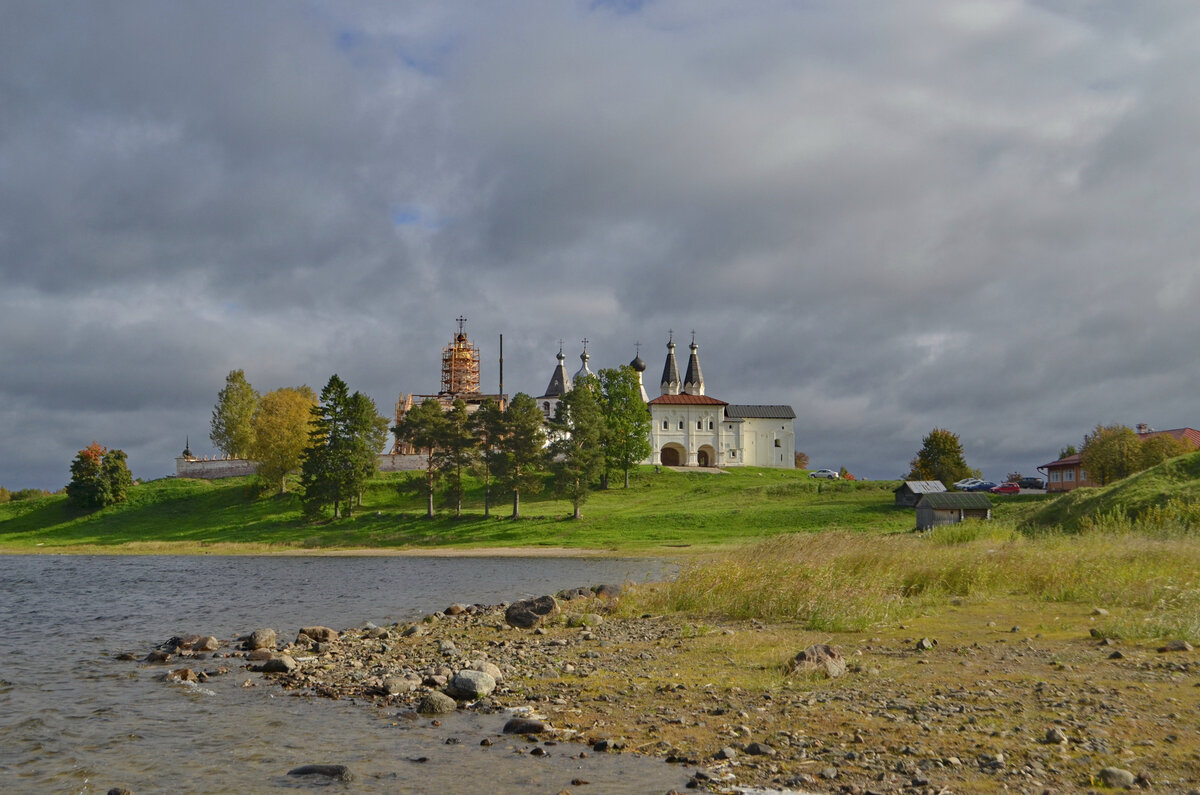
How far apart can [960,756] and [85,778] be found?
971cm

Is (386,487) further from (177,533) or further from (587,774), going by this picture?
(587,774)

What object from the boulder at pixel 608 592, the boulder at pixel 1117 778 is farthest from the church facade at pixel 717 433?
the boulder at pixel 1117 778

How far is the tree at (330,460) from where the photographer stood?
243ft

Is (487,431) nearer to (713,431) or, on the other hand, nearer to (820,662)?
(713,431)

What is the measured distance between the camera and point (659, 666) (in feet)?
47.3

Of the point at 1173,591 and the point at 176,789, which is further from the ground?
the point at 1173,591

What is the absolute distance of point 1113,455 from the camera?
72500mm

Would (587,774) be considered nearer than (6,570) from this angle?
Yes

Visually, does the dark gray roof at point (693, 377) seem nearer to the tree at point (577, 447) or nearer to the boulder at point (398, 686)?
the tree at point (577, 447)

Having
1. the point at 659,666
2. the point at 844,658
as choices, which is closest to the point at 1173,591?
the point at 844,658

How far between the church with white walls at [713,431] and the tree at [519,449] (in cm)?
4376

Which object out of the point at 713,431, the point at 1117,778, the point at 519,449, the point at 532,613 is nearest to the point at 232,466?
the point at 519,449

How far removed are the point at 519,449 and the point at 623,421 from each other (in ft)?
62.5

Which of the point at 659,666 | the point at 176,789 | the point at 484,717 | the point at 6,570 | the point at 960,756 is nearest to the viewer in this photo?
the point at 960,756
